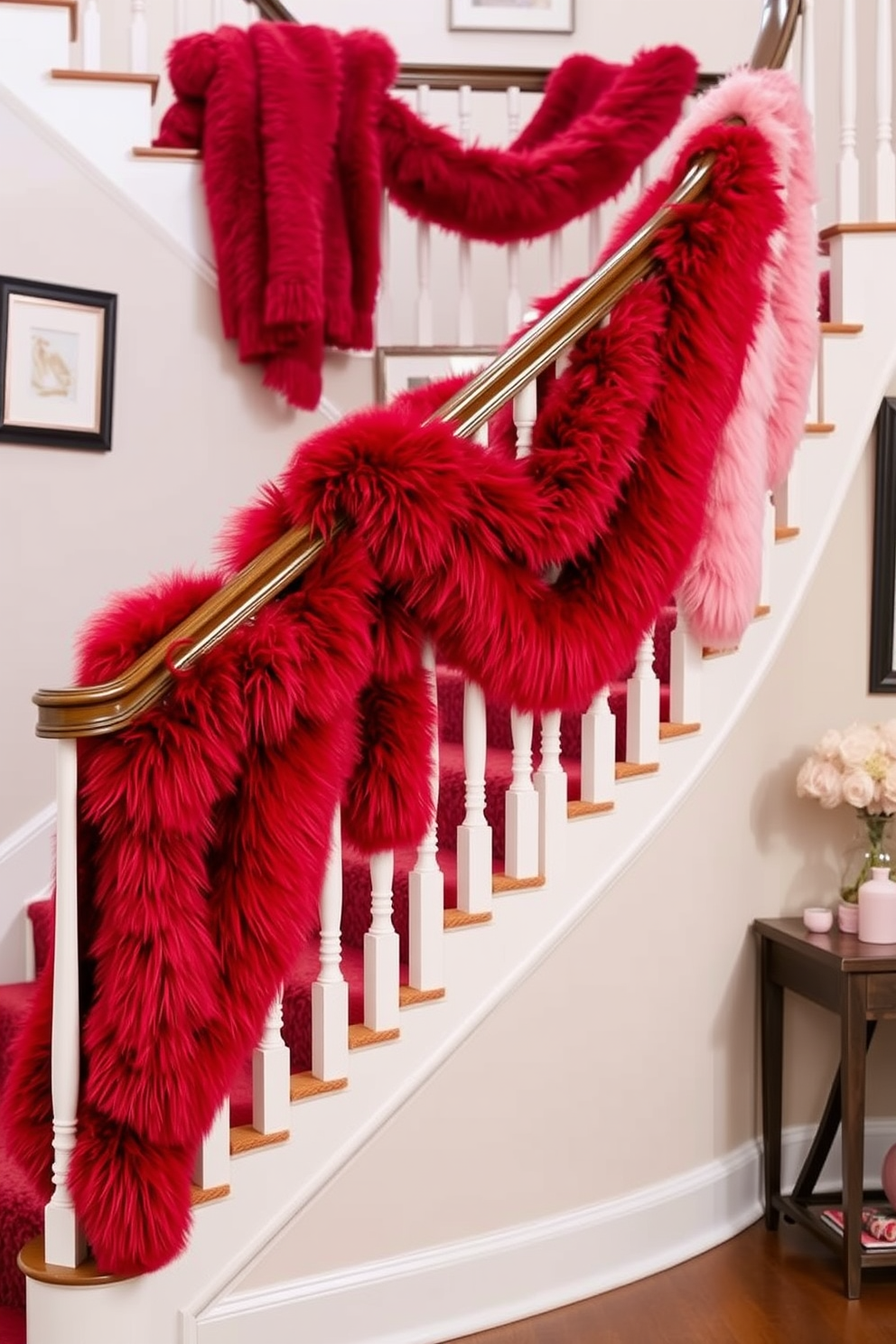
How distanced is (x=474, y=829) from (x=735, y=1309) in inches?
38.2

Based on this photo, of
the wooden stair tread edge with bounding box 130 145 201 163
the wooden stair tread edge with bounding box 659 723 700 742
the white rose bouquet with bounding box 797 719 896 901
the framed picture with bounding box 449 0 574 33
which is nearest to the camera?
the wooden stair tread edge with bounding box 659 723 700 742

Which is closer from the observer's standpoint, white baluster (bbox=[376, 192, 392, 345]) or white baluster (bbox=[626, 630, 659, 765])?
white baluster (bbox=[626, 630, 659, 765])

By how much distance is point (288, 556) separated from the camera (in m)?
2.02

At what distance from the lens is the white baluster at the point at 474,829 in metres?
2.31

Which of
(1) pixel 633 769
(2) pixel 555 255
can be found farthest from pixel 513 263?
(1) pixel 633 769

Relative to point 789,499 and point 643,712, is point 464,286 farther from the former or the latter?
point 643,712

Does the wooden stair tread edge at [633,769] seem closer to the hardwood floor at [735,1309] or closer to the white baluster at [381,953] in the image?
the white baluster at [381,953]

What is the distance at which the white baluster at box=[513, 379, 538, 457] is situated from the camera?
2.34 meters

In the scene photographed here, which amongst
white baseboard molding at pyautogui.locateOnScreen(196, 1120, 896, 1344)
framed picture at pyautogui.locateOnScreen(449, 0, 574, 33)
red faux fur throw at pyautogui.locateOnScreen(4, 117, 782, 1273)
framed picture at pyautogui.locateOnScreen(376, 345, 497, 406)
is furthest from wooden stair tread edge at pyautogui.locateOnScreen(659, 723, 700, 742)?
framed picture at pyautogui.locateOnScreen(449, 0, 574, 33)

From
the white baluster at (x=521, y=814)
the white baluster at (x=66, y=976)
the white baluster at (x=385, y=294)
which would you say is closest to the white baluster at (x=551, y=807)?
the white baluster at (x=521, y=814)

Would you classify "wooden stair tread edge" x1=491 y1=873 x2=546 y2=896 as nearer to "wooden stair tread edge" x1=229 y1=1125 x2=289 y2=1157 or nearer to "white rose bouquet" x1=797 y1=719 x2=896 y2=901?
"wooden stair tread edge" x1=229 y1=1125 x2=289 y2=1157

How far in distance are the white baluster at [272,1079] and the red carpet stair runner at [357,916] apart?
61 millimetres

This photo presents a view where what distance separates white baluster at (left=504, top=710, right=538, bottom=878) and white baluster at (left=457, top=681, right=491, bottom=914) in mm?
74

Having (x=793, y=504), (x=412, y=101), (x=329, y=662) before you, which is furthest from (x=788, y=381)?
(x=412, y=101)
